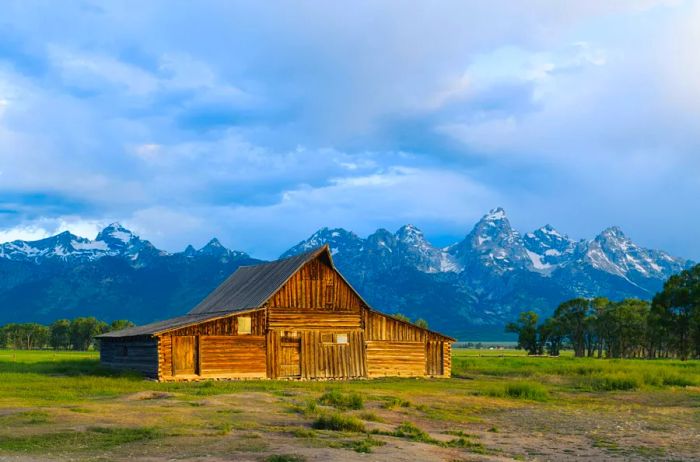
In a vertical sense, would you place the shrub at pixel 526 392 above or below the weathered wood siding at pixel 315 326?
below

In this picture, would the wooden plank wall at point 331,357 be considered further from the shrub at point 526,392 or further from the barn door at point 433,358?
the shrub at point 526,392

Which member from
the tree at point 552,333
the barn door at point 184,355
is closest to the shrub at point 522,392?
the barn door at point 184,355

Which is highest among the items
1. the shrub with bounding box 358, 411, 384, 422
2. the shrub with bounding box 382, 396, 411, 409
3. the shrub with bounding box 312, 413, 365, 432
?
the shrub with bounding box 312, 413, 365, 432

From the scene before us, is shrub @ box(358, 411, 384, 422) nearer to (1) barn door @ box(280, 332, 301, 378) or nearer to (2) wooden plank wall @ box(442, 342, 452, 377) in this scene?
(1) barn door @ box(280, 332, 301, 378)

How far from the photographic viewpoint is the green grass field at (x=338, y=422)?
18578mm

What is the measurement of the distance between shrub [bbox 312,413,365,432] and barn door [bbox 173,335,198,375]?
24013mm

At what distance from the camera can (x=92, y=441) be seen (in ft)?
63.5

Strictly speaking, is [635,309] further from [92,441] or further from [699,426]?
[92,441]

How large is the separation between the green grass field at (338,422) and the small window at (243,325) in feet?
23.5

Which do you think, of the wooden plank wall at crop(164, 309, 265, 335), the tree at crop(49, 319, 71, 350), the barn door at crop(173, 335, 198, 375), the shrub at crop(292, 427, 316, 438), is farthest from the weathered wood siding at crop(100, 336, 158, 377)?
the tree at crop(49, 319, 71, 350)

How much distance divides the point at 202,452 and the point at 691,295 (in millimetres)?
94150

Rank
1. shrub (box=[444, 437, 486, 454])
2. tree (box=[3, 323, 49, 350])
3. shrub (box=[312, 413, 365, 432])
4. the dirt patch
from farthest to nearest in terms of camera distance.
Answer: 1. tree (box=[3, 323, 49, 350])
2. the dirt patch
3. shrub (box=[312, 413, 365, 432])
4. shrub (box=[444, 437, 486, 454])

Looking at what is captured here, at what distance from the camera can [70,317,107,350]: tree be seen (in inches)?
5901

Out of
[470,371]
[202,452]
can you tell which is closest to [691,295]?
[470,371]
